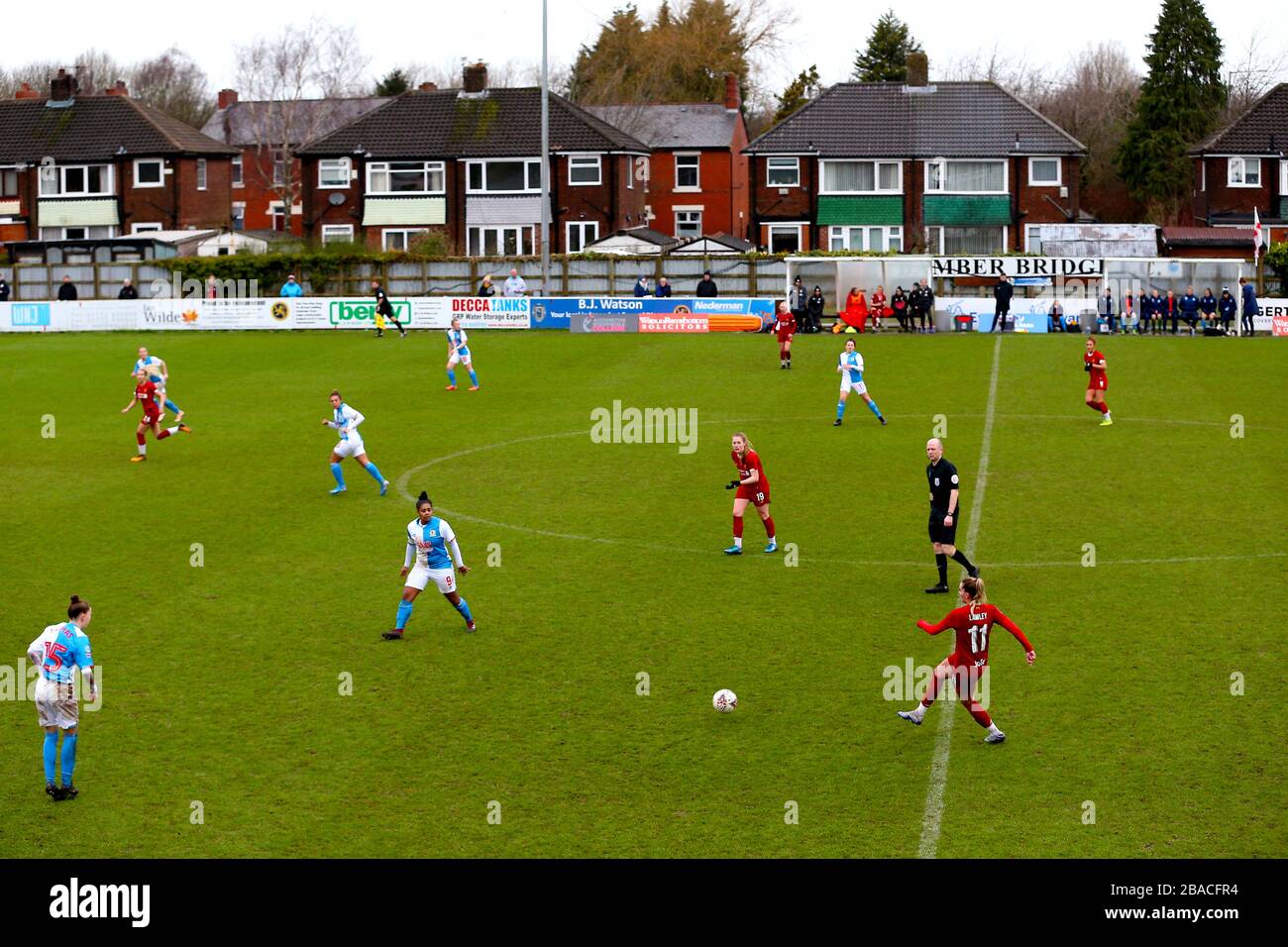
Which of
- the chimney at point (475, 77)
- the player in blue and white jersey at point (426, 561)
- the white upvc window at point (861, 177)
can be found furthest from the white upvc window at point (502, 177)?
the player in blue and white jersey at point (426, 561)

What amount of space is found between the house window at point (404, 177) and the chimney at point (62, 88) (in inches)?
826

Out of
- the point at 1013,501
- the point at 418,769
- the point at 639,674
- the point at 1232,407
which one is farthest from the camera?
the point at 1232,407

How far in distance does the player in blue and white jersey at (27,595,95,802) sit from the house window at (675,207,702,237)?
85992mm

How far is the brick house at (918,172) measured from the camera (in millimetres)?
86312

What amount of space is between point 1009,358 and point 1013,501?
69.8ft

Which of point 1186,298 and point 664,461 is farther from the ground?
point 1186,298

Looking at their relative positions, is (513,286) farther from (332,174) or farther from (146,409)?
(332,174)

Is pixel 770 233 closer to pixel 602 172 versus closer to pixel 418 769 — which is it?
pixel 602 172

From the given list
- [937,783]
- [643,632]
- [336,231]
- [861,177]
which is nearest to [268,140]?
[336,231]

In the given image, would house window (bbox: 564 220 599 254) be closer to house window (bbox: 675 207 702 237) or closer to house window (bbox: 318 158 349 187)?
house window (bbox: 318 158 349 187)

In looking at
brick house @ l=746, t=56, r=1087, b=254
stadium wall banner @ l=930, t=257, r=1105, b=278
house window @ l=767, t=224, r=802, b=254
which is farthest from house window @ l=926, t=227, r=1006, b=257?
stadium wall banner @ l=930, t=257, r=1105, b=278

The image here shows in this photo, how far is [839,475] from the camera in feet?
115
